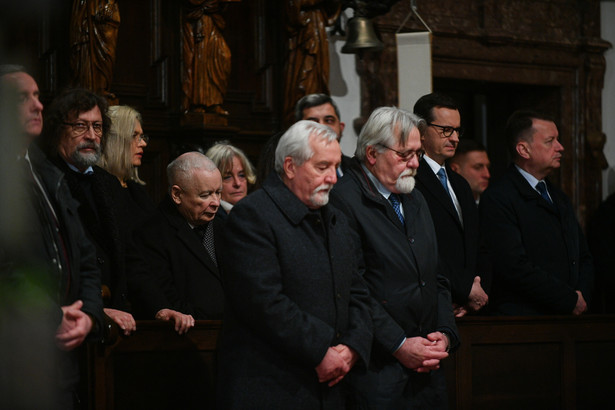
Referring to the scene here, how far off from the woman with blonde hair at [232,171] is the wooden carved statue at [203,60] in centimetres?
109

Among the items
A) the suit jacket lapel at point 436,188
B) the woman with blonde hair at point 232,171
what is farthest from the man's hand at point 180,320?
the suit jacket lapel at point 436,188

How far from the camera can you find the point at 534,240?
4.91m

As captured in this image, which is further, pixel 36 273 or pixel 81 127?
pixel 81 127

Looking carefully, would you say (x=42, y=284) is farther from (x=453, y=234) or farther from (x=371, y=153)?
(x=453, y=234)

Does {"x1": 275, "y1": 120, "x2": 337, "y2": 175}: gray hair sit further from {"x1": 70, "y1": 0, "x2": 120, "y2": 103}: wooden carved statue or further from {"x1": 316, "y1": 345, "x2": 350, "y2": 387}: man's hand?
{"x1": 70, "y1": 0, "x2": 120, "y2": 103}: wooden carved statue

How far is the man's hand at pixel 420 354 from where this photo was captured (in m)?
3.67

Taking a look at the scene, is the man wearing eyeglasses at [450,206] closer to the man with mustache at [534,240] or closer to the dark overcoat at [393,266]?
the man with mustache at [534,240]

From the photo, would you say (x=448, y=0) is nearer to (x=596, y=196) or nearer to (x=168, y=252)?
(x=596, y=196)

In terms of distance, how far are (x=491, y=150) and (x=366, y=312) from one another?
5012 mm

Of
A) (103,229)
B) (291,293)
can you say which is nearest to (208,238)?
(103,229)

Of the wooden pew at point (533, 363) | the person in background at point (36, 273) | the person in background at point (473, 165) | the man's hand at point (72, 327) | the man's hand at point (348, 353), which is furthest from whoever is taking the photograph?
the person in background at point (473, 165)

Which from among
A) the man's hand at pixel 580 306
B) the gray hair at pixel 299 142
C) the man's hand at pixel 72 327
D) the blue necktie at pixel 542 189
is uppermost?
the gray hair at pixel 299 142

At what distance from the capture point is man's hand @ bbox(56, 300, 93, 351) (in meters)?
2.96

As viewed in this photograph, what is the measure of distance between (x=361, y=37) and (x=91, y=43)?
1763 millimetres
